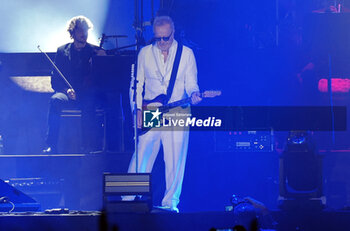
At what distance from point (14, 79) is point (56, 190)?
1.61 metres

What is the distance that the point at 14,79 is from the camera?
6156 mm

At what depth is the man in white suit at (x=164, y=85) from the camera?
16.5ft

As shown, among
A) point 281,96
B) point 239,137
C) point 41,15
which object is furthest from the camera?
point 41,15

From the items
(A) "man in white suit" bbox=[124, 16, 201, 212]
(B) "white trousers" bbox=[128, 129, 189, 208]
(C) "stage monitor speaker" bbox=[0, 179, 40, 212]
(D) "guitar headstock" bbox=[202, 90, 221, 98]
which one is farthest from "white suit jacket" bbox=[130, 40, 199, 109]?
(C) "stage monitor speaker" bbox=[0, 179, 40, 212]

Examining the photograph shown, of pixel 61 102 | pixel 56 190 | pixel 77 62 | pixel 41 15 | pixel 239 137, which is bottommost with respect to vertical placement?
pixel 56 190

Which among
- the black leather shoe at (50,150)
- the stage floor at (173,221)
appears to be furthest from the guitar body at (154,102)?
the stage floor at (173,221)

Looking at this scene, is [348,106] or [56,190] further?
[348,106]

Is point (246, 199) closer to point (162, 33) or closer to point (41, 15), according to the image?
point (162, 33)

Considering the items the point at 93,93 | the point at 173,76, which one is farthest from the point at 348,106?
the point at 93,93

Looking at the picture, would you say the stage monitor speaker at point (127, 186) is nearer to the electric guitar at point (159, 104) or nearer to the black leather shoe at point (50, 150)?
the electric guitar at point (159, 104)

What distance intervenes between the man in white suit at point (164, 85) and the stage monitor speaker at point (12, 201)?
1153mm

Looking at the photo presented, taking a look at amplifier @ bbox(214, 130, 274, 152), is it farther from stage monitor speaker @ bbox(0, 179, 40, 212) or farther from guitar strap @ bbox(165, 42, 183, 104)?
stage monitor speaker @ bbox(0, 179, 40, 212)

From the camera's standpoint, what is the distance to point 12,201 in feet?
14.2

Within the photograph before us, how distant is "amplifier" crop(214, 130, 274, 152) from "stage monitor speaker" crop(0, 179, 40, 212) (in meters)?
2.04
